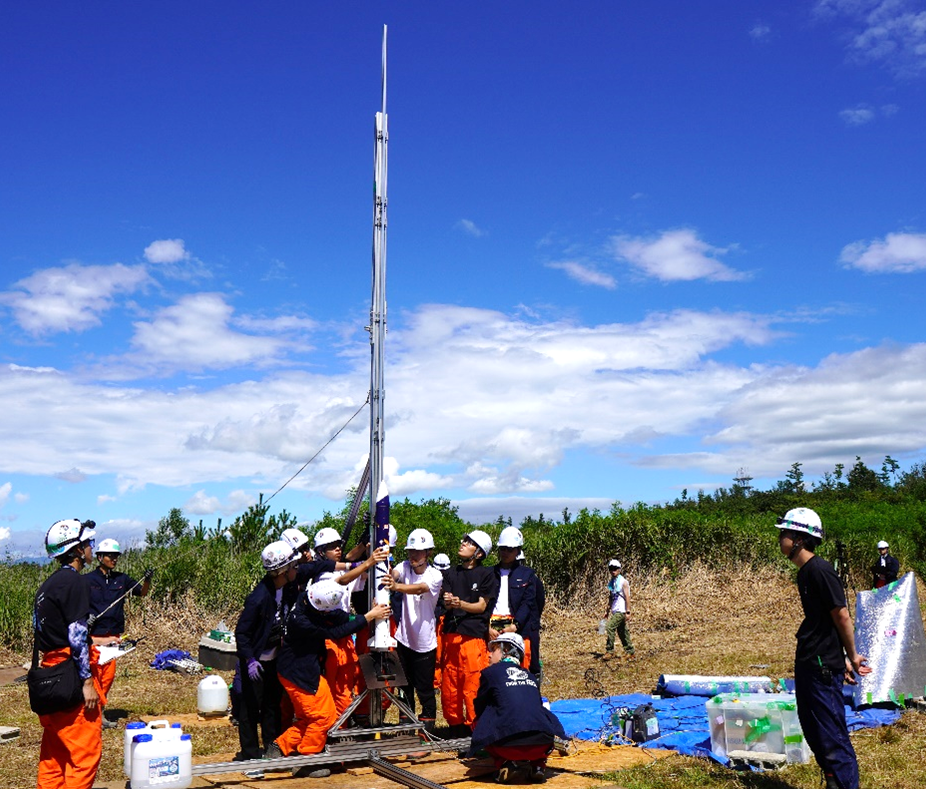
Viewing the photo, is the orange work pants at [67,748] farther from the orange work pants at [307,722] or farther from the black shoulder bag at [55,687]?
the orange work pants at [307,722]

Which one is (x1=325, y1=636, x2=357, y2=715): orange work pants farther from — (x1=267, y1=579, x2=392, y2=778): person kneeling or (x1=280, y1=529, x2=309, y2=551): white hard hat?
(x1=280, y1=529, x2=309, y2=551): white hard hat

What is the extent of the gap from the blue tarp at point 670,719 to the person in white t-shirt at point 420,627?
1482 millimetres

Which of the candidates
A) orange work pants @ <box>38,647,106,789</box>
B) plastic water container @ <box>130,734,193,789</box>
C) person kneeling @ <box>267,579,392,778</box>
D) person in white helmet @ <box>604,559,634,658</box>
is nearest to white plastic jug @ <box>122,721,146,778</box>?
plastic water container @ <box>130,734,193,789</box>

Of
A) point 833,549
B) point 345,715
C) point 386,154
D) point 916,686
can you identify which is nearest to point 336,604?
point 345,715

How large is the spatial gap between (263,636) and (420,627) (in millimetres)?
1985

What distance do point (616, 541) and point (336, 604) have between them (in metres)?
15.7

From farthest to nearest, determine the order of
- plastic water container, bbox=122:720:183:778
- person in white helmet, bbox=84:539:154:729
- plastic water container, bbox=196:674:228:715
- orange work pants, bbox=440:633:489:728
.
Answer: plastic water container, bbox=196:674:228:715, person in white helmet, bbox=84:539:154:729, orange work pants, bbox=440:633:489:728, plastic water container, bbox=122:720:183:778

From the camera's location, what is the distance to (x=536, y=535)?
23719 millimetres

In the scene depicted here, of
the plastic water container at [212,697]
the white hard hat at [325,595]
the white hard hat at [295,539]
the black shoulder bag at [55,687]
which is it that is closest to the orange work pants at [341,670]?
the white hard hat at [325,595]

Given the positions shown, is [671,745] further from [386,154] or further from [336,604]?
[386,154]

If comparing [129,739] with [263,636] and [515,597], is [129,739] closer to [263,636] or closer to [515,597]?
[263,636]

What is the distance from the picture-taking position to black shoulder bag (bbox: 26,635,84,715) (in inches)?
215

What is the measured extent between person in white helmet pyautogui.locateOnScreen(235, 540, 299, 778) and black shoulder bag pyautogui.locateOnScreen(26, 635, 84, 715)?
1761 millimetres

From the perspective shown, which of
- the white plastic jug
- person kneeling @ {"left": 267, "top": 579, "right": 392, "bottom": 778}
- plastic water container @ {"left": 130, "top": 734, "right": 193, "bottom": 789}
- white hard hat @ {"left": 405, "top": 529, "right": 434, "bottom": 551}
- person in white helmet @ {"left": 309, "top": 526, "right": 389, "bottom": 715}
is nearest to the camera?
plastic water container @ {"left": 130, "top": 734, "right": 193, "bottom": 789}
